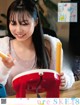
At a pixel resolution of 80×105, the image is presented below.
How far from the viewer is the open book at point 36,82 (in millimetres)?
692

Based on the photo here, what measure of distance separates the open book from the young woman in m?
0.06

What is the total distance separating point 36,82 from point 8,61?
0.14 m

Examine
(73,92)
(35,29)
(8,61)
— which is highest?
(35,29)

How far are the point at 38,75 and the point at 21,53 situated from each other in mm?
138

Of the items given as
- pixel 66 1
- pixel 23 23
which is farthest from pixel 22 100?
pixel 66 1

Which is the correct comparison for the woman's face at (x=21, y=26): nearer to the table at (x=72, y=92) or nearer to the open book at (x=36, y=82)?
the open book at (x=36, y=82)

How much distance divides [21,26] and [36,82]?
0.22m

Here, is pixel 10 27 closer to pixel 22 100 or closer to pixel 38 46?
pixel 38 46

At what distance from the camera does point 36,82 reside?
0.69 metres

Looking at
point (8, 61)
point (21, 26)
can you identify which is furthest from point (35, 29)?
point (8, 61)

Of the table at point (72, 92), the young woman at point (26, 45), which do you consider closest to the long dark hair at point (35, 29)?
the young woman at point (26, 45)

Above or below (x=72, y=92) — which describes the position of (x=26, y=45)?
above

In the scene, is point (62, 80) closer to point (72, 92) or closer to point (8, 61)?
point (72, 92)

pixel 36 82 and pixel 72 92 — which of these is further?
pixel 72 92
